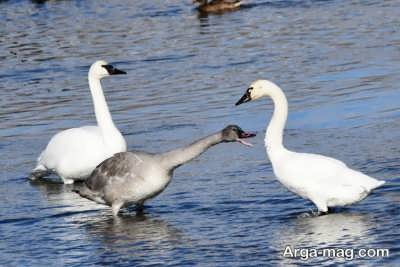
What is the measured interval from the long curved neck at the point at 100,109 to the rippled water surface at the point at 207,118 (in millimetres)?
913

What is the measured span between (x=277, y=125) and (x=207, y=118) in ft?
15.6

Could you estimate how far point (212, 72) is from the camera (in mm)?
20125

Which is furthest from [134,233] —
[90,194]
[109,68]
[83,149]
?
[109,68]

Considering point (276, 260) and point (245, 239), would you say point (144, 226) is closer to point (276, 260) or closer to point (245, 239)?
point (245, 239)

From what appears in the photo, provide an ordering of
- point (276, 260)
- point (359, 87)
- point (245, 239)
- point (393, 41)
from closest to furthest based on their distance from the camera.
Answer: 1. point (276, 260)
2. point (245, 239)
3. point (359, 87)
4. point (393, 41)

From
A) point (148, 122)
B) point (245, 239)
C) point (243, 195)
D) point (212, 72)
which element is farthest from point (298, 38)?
point (245, 239)

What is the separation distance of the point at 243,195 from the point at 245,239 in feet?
5.21

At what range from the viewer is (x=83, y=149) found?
42.8ft

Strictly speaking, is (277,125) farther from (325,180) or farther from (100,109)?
(100,109)

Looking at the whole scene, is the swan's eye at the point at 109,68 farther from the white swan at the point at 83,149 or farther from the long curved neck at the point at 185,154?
the long curved neck at the point at 185,154

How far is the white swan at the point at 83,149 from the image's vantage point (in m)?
13.0

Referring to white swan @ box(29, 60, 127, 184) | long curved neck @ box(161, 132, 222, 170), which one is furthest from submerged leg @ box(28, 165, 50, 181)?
long curved neck @ box(161, 132, 222, 170)

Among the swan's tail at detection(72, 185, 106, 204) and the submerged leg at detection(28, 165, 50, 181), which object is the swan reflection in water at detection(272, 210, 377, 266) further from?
the submerged leg at detection(28, 165, 50, 181)

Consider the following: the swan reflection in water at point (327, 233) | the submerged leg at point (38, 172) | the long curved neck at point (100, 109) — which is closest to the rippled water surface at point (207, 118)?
the swan reflection in water at point (327, 233)
